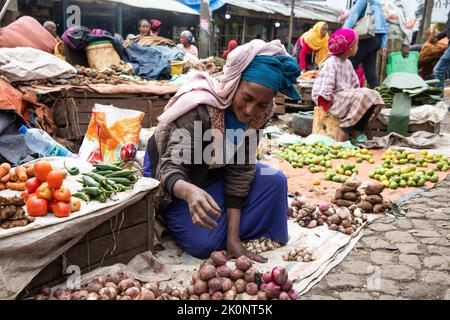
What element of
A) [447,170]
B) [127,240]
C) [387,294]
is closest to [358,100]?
[447,170]

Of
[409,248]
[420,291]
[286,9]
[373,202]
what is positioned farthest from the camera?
[286,9]

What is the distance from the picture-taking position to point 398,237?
3.30 meters

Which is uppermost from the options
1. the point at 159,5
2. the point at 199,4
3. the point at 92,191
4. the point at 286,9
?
the point at 286,9

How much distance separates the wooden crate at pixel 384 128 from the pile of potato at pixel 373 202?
3.22m

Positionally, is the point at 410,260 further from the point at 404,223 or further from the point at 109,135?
the point at 109,135

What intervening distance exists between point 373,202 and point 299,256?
51.9 inches

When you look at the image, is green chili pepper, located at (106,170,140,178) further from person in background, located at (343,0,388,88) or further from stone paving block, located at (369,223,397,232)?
person in background, located at (343,0,388,88)

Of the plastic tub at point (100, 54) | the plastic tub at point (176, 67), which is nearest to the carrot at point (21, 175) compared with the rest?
the plastic tub at point (100, 54)

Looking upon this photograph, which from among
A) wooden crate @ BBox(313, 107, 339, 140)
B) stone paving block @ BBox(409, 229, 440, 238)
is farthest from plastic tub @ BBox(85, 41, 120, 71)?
stone paving block @ BBox(409, 229, 440, 238)

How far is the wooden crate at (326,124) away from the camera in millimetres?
6754

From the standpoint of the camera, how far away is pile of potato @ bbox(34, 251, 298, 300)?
7.00 ft

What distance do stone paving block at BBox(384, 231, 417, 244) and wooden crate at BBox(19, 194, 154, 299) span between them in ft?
5.95

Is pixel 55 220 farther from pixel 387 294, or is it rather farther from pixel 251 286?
pixel 387 294

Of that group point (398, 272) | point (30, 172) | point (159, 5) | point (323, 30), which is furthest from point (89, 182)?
point (159, 5)
